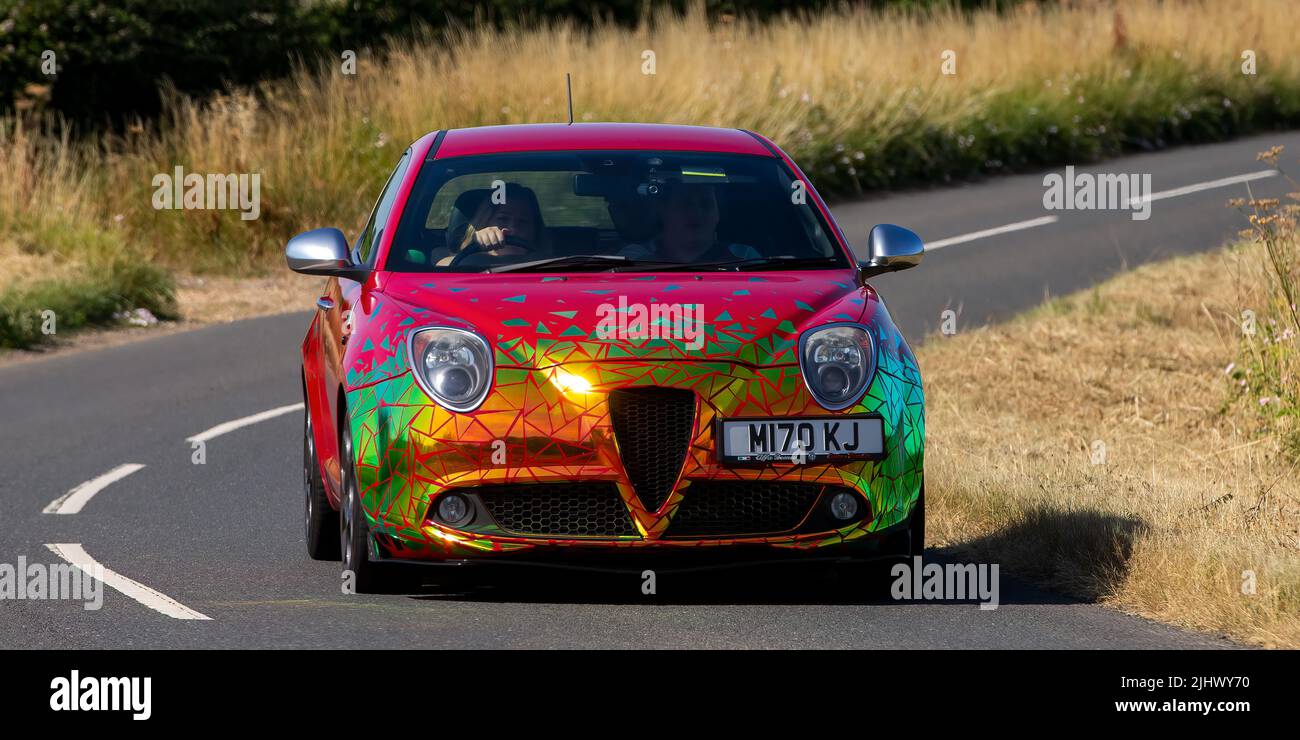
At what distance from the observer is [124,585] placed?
26.2ft

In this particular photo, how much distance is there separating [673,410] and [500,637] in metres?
0.91

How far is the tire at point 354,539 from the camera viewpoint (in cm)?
716

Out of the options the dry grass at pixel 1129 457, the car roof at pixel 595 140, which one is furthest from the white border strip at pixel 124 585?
the dry grass at pixel 1129 457

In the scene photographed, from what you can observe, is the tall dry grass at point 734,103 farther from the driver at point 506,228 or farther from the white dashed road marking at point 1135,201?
the driver at point 506,228

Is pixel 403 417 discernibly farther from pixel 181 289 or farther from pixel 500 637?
pixel 181 289

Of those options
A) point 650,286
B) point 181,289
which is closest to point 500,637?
point 650,286

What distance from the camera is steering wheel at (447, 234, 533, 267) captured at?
307 inches

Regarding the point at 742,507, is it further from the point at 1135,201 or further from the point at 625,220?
the point at 1135,201

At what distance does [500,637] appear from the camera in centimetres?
682

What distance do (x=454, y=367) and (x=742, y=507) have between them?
1.04 m

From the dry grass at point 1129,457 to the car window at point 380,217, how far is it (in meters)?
2.66

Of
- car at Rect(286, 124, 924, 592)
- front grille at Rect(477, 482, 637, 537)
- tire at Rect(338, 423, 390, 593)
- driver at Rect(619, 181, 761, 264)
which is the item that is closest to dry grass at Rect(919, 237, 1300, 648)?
car at Rect(286, 124, 924, 592)

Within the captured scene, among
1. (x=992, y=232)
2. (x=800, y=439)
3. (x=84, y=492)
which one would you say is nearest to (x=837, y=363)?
(x=800, y=439)
